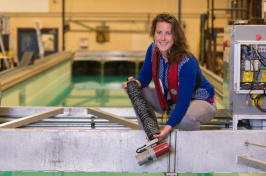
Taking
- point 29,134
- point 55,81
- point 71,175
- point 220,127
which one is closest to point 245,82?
point 220,127

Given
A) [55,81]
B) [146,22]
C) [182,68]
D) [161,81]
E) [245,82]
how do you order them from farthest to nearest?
[146,22]
[55,81]
[245,82]
[161,81]
[182,68]

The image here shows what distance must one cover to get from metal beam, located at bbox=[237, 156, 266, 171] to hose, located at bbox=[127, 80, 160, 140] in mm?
551

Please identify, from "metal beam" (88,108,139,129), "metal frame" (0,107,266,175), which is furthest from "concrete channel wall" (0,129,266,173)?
"metal beam" (88,108,139,129)

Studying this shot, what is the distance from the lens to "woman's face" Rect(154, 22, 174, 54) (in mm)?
2641

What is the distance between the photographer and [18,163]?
2.67 m

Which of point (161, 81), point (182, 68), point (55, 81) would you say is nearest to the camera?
point (182, 68)

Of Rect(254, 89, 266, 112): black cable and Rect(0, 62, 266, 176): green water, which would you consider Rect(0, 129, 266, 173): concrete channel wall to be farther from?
Rect(0, 62, 266, 176): green water

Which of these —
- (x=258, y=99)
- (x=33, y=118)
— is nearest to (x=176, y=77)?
(x=258, y=99)

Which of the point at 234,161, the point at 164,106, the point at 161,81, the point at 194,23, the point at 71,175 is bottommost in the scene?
the point at 71,175

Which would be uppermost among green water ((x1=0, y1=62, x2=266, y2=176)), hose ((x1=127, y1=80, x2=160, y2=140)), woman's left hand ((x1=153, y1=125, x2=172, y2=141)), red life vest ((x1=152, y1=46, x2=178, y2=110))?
red life vest ((x1=152, y1=46, x2=178, y2=110))

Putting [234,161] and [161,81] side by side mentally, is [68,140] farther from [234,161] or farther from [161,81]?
[234,161]

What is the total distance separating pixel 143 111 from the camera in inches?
108

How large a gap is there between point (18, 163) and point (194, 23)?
13741 mm

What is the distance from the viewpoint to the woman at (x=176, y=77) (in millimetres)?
2572
